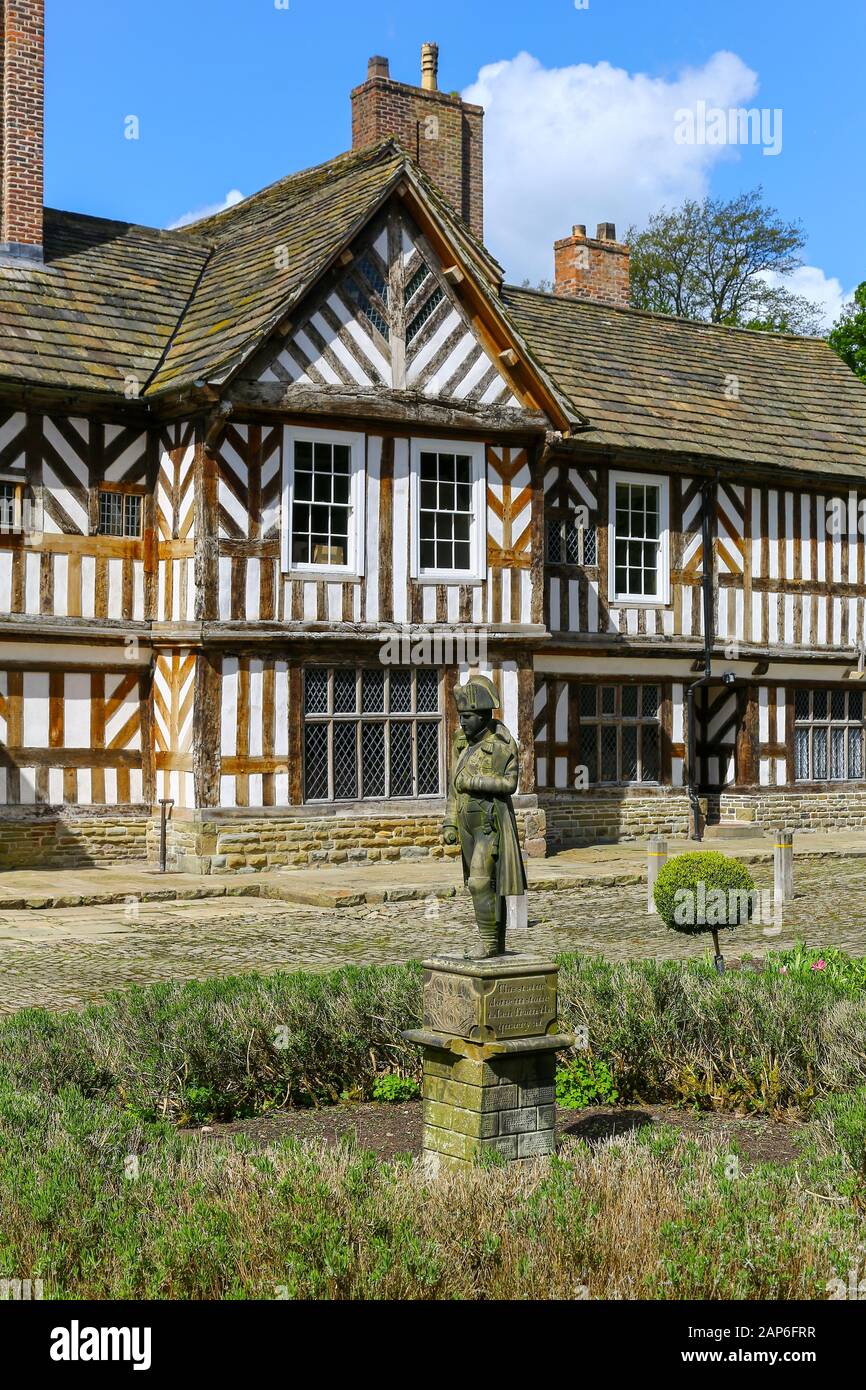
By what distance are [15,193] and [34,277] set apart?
1130 mm

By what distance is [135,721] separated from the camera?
67.6ft

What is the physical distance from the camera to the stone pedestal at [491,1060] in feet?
24.3

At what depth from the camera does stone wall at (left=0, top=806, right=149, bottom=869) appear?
19.5 meters

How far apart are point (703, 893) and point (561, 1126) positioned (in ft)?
14.3

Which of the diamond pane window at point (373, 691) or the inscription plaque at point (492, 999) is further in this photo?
the diamond pane window at point (373, 691)

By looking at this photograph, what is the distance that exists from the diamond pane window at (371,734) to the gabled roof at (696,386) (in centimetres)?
528

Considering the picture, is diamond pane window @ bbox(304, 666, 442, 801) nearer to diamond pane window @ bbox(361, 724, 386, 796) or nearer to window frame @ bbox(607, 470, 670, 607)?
diamond pane window @ bbox(361, 724, 386, 796)

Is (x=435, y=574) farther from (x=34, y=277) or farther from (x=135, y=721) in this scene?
(x=34, y=277)

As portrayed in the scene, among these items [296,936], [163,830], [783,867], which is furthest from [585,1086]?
[163,830]

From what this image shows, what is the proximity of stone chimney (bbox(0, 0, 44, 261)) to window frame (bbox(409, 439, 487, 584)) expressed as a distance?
237 inches

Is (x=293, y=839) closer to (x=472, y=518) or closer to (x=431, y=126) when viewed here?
(x=472, y=518)

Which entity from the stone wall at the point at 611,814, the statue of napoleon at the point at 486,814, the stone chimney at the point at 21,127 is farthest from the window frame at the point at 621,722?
the statue of napoleon at the point at 486,814

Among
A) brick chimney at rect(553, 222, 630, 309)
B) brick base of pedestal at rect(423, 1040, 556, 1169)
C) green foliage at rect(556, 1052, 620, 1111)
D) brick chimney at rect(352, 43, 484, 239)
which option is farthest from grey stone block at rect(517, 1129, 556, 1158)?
brick chimney at rect(553, 222, 630, 309)

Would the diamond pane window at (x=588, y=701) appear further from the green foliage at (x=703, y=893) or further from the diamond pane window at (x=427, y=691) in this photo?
the green foliage at (x=703, y=893)
